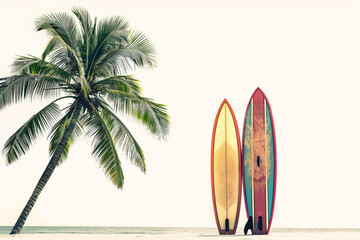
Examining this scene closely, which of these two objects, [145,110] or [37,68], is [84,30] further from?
[145,110]

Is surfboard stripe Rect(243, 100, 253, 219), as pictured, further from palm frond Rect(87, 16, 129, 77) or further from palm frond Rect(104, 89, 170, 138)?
palm frond Rect(87, 16, 129, 77)

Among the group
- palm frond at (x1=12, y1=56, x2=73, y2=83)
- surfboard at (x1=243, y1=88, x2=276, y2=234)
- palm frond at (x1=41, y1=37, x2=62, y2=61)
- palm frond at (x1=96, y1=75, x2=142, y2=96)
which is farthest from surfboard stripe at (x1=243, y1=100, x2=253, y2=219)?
palm frond at (x1=41, y1=37, x2=62, y2=61)

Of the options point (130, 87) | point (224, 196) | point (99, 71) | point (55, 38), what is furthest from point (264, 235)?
point (55, 38)

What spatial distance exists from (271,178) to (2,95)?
7161 mm

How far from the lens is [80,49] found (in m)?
14.1

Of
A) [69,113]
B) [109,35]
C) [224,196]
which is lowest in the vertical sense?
[224,196]

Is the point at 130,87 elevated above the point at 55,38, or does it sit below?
below

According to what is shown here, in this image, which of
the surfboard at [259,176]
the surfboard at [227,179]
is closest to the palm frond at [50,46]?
the surfboard at [227,179]

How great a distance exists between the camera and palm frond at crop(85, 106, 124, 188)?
13414mm

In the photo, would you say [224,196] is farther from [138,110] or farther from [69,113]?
[69,113]

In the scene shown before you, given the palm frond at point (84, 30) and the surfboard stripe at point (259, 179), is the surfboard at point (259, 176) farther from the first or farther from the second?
the palm frond at point (84, 30)

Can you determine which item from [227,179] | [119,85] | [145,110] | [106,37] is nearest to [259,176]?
[227,179]

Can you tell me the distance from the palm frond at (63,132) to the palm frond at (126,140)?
90cm

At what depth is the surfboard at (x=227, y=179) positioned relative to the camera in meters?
14.3
